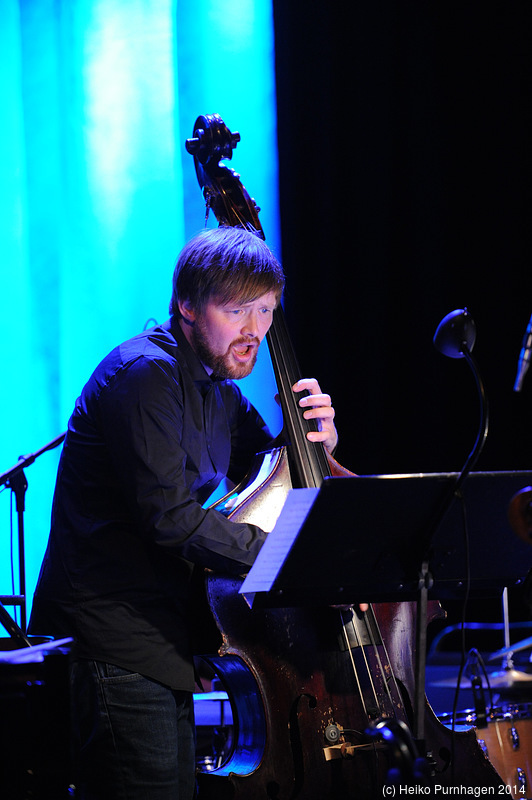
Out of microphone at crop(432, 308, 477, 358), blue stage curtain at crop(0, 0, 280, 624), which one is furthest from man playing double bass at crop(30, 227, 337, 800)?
blue stage curtain at crop(0, 0, 280, 624)

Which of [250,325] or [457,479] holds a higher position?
[250,325]

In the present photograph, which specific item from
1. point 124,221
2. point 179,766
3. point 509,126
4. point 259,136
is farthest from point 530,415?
point 179,766

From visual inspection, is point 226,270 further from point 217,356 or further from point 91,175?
point 91,175

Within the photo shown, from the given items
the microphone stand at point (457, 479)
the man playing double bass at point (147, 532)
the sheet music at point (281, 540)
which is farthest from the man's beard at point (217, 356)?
the sheet music at point (281, 540)

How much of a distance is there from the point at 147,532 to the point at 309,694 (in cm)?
56

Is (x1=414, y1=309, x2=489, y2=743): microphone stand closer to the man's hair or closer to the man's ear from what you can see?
the man's hair

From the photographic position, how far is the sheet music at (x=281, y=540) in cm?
162

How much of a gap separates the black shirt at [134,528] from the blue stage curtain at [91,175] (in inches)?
49.1

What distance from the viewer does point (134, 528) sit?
7.12 feet

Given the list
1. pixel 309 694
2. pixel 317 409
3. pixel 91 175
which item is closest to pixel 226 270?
pixel 317 409

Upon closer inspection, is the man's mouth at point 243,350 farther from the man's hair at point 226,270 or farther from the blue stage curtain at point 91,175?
the blue stage curtain at point 91,175

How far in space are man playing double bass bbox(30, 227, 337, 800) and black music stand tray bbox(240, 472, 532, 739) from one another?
34 centimetres

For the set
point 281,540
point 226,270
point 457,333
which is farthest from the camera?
point 226,270

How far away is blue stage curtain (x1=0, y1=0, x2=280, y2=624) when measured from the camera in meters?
3.48
